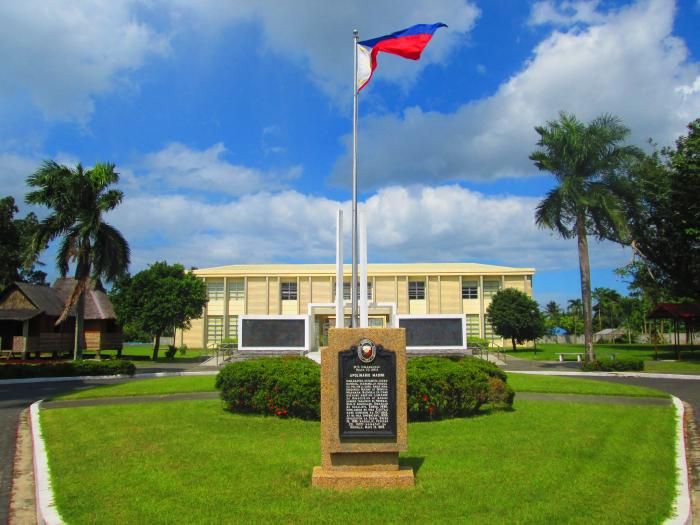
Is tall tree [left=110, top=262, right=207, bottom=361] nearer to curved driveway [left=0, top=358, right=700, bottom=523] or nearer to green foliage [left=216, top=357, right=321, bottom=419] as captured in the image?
curved driveway [left=0, top=358, right=700, bottom=523]

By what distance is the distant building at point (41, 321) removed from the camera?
34.9 m

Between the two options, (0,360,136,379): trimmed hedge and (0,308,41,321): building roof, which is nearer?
(0,360,136,379): trimmed hedge

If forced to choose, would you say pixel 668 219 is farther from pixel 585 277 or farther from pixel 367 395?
pixel 367 395

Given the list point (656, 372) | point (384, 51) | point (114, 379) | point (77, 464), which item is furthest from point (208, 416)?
point (656, 372)

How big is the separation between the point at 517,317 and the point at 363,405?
1637 inches

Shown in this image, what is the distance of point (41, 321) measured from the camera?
36.4 m

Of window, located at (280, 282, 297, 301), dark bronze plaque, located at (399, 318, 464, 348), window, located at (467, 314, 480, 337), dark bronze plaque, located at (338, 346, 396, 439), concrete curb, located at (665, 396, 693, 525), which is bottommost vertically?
concrete curb, located at (665, 396, 693, 525)

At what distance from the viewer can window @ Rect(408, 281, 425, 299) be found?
59.8 m

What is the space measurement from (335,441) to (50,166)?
24299 millimetres

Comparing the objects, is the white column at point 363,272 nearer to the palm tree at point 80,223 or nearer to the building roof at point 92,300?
the palm tree at point 80,223

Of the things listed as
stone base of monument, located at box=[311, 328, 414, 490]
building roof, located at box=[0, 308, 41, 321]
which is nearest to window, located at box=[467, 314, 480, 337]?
building roof, located at box=[0, 308, 41, 321]

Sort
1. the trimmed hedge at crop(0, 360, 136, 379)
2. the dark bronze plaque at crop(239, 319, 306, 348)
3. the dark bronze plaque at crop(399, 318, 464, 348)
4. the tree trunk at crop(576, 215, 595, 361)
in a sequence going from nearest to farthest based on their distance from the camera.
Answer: the trimmed hedge at crop(0, 360, 136, 379) < the dark bronze plaque at crop(399, 318, 464, 348) < the dark bronze plaque at crop(239, 319, 306, 348) < the tree trunk at crop(576, 215, 595, 361)

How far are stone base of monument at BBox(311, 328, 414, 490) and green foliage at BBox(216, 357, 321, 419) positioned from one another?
4422mm

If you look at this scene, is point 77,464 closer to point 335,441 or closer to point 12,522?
point 12,522
